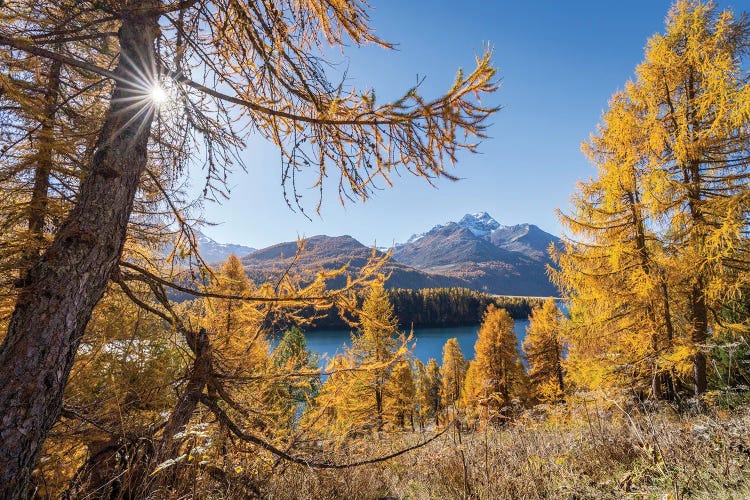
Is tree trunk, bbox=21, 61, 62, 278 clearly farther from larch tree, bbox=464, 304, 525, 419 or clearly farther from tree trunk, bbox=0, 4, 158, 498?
larch tree, bbox=464, 304, 525, 419

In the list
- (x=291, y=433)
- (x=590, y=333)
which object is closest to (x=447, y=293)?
(x=590, y=333)

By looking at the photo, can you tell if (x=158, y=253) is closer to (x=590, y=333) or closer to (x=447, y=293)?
(x=590, y=333)

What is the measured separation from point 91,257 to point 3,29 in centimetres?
250

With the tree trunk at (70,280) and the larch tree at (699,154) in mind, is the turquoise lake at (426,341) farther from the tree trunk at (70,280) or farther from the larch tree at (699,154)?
the tree trunk at (70,280)

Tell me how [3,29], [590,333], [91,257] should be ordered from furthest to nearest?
[590,333] → [3,29] → [91,257]

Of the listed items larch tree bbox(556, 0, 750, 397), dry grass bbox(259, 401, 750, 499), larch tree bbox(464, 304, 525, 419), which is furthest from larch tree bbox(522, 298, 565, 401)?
dry grass bbox(259, 401, 750, 499)

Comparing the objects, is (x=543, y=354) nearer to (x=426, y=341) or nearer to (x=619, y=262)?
(x=619, y=262)

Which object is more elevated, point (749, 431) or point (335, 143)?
point (335, 143)

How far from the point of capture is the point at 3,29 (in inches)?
109

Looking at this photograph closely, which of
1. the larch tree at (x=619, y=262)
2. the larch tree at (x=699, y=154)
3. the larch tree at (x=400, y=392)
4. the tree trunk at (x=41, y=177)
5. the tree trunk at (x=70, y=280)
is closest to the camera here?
the tree trunk at (x=70, y=280)

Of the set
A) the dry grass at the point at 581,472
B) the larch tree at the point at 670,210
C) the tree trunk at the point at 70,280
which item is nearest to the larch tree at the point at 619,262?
the larch tree at the point at 670,210

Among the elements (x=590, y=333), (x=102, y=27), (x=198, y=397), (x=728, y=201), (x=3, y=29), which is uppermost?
(x=102, y=27)

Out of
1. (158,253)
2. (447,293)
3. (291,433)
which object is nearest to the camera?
(291,433)

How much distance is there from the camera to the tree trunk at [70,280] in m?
1.64
